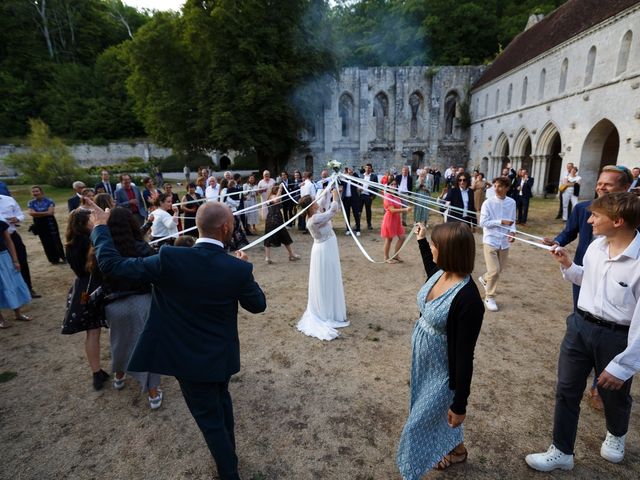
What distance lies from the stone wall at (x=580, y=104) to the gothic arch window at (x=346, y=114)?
12970 millimetres

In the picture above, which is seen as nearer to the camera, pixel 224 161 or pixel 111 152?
pixel 111 152

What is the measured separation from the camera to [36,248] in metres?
10.6

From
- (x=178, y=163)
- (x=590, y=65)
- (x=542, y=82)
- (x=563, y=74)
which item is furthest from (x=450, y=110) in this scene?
(x=178, y=163)

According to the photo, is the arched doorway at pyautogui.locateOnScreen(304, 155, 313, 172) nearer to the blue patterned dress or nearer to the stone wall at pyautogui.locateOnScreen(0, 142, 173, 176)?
the stone wall at pyautogui.locateOnScreen(0, 142, 173, 176)

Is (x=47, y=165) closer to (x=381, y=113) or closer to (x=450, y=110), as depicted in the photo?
(x=381, y=113)

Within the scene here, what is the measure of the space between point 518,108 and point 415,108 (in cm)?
1229

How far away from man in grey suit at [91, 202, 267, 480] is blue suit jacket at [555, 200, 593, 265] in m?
3.39

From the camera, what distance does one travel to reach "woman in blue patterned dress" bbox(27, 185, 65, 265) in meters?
8.36

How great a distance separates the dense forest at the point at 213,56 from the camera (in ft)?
80.5

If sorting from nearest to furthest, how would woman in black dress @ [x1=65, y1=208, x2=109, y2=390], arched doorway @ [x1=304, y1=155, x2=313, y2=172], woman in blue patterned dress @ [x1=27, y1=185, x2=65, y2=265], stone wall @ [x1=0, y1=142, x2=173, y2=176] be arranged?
woman in black dress @ [x1=65, y1=208, x2=109, y2=390] < woman in blue patterned dress @ [x1=27, y1=185, x2=65, y2=265] < arched doorway @ [x1=304, y1=155, x2=313, y2=172] < stone wall @ [x1=0, y1=142, x2=173, y2=176]

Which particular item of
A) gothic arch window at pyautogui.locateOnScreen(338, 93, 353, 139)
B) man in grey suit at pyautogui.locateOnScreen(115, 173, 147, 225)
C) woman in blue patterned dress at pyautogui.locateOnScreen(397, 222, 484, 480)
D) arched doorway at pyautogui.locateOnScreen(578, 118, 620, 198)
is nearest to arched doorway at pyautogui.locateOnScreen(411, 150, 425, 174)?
gothic arch window at pyautogui.locateOnScreen(338, 93, 353, 139)

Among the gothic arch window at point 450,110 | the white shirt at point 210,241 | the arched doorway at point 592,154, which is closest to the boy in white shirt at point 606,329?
the white shirt at point 210,241

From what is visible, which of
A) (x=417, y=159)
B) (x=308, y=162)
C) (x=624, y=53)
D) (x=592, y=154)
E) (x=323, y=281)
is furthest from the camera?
(x=308, y=162)

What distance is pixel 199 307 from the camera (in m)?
2.24
